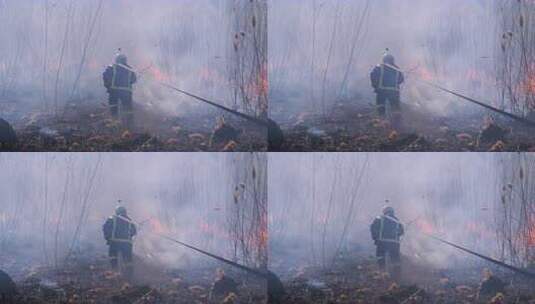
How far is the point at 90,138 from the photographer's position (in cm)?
382

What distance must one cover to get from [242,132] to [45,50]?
0.88 m

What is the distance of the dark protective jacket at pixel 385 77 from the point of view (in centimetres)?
383

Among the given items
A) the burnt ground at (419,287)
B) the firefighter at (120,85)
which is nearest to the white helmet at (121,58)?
the firefighter at (120,85)

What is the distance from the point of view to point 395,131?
384cm

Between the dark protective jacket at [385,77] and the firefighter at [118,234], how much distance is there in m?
1.16

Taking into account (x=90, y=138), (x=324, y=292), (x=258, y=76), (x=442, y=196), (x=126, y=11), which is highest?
(x=126, y=11)

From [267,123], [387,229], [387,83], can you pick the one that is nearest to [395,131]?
[387,83]

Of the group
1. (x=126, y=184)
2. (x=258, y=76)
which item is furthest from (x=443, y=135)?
(x=126, y=184)

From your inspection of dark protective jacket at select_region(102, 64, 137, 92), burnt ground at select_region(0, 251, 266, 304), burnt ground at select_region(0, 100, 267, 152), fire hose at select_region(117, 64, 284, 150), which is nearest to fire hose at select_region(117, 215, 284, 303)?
burnt ground at select_region(0, 251, 266, 304)

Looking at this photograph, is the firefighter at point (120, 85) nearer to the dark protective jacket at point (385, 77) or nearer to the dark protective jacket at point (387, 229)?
the dark protective jacket at point (385, 77)

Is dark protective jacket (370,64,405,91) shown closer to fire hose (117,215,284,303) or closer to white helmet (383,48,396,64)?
white helmet (383,48,396,64)

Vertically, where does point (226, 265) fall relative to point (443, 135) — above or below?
below

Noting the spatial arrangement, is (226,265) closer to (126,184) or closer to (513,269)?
(126,184)

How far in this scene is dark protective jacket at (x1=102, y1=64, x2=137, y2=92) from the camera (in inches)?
150
